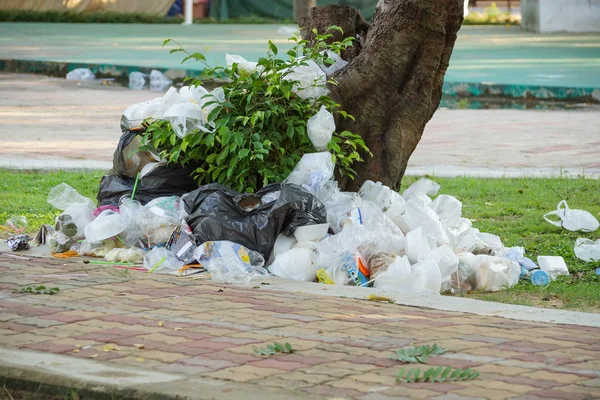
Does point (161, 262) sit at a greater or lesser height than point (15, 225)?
greater

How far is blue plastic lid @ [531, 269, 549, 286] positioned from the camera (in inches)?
239

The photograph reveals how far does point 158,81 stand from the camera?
19.1 metres

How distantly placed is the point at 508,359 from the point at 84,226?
329 centimetres

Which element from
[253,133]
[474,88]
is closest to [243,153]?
[253,133]

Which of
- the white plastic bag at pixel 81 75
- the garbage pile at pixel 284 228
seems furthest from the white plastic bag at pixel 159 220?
the white plastic bag at pixel 81 75

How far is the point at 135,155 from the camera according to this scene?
6.93 m

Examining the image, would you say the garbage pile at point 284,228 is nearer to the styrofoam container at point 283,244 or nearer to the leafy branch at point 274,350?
the styrofoam container at point 283,244

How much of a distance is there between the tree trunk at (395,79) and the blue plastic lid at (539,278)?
56.4 inches

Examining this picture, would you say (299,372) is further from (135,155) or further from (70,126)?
(70,126)

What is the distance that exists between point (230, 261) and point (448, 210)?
1.71 m

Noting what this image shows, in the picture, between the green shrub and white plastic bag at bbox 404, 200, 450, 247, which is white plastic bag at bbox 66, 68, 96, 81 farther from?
white plastic bag at bbox 404, 200, 450, 247

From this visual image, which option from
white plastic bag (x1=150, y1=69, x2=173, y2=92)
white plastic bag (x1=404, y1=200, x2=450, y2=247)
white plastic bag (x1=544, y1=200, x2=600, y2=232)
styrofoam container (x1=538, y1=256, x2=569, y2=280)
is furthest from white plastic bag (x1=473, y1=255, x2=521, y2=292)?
white plastic bag (x1=150, y1=69, x2=173, y2=92)

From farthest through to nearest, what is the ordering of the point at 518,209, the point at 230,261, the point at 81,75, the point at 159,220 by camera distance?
1. the point at 81,75
2. the point at 518,209
3. the point at 159,220
4. the point at 230,261

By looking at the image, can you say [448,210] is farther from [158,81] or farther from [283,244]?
[158,81]
